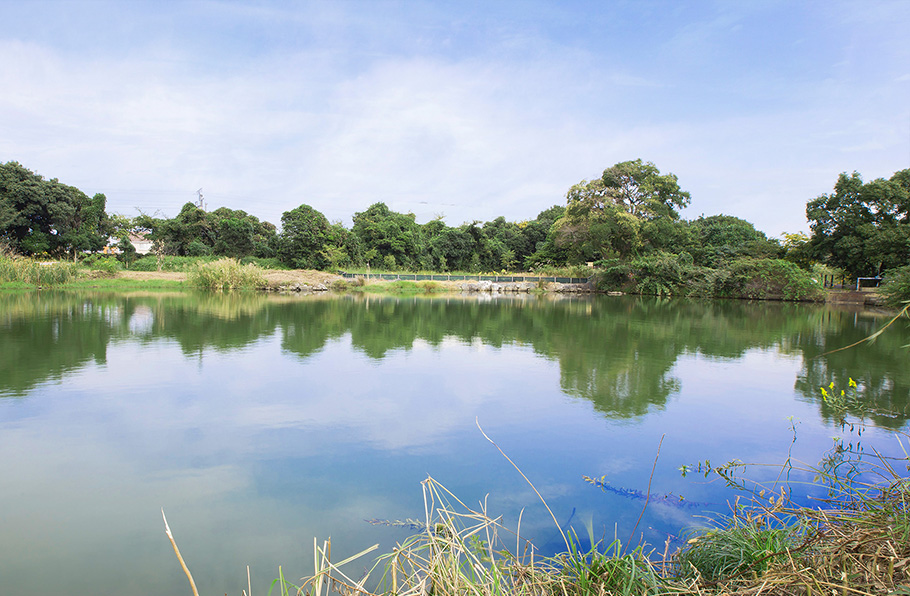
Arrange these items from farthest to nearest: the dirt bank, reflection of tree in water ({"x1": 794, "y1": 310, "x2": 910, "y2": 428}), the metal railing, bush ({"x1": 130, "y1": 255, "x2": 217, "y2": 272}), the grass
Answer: the metal railing, bush ({"x1": 130, "y1": 255, "x2": 217, "y2": 272}), the dirt bank, reflection of tree in water ({"x1": 794, "y1": 310, "x2": 910, "y2": 428}), the grass

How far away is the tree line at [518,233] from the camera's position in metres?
25.2

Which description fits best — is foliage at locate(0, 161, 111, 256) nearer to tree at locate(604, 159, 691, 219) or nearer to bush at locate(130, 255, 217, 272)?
bush at locate(130, 255, 217, 272)

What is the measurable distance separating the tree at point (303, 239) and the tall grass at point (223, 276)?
7.11m

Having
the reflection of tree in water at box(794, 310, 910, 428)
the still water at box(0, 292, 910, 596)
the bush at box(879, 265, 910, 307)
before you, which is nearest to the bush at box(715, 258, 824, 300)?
the bush at box(879, 265, 910, 307)

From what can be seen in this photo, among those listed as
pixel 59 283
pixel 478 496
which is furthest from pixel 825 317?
pixel 59 283

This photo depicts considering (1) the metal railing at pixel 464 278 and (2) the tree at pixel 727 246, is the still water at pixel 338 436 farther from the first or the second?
(2) the tree at pixel 727 246

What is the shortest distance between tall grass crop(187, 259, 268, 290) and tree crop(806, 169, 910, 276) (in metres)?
29.4

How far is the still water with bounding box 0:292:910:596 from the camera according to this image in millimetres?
2918

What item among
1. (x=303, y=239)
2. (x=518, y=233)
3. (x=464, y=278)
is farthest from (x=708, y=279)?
(x=303, y=239)

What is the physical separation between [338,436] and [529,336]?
→ 7.28m

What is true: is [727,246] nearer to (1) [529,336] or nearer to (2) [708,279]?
(2) [708,279]

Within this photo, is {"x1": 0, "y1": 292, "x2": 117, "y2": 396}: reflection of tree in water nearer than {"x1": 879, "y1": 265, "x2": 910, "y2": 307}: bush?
Yes

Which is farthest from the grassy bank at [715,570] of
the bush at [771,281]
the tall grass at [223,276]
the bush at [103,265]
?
the bush at [103,265]

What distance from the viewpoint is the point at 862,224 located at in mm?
24891
